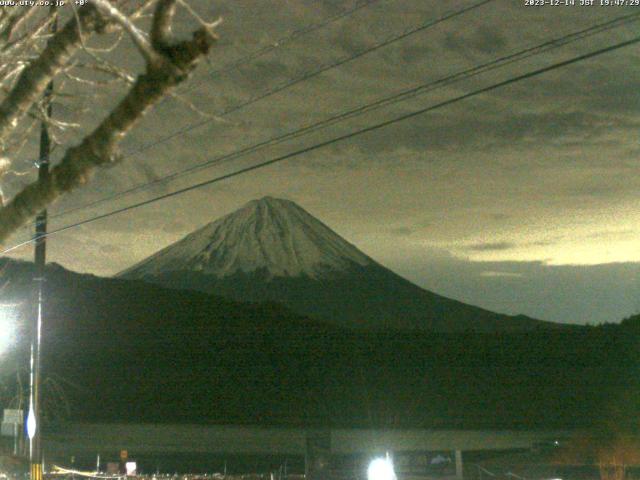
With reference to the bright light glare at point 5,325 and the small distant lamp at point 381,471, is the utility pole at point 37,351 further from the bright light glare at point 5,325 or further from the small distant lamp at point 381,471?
the small distant lamp at point 381,471

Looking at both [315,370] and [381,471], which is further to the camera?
[315,370]

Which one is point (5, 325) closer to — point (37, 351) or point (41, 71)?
point (37, 351)

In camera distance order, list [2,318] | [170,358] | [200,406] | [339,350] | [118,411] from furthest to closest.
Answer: [339,350], [170,358], [200,406], [118,411], [2,318]

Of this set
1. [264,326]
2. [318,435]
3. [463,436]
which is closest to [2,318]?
[318,435]

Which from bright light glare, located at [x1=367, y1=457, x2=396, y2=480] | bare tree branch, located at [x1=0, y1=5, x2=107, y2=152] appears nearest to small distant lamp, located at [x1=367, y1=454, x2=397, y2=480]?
bright light glare, located at [x1=367, y1=457, x2=396, y2=480]

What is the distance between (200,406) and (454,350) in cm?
6089

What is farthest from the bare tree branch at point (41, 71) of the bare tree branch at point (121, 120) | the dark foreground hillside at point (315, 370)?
the dark foreground hillside at point (315, 370)

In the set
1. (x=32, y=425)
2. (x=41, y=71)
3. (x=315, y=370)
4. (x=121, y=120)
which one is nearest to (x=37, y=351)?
(x=32, y=425)

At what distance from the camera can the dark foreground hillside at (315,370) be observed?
106 metres

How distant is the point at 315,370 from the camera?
149375 millimetres

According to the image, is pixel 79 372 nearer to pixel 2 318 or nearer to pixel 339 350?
pixel 339 350

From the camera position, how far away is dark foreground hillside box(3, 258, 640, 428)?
106438mm

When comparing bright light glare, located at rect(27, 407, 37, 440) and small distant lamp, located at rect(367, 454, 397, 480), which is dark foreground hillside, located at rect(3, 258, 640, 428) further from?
small distant lamp, located at rect(367, 454, 397, 480)

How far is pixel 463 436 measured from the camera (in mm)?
69625
